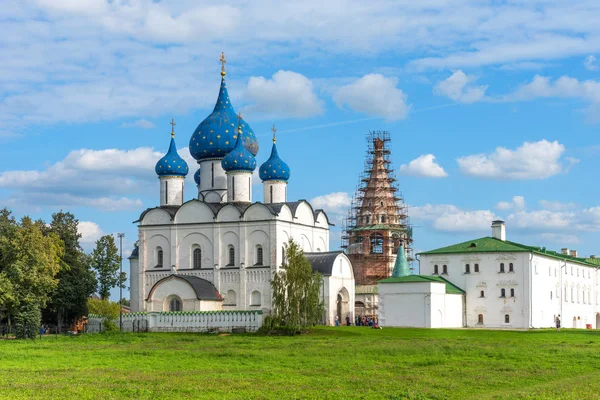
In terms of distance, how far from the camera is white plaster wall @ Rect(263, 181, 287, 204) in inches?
2135

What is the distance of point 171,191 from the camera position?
55.2 m

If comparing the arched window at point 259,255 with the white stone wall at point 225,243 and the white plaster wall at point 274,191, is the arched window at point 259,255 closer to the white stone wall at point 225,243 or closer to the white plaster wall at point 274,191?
the white stone wall at point 225,243

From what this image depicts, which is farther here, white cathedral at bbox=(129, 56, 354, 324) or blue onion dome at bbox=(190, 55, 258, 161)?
blue onion dome at bbox=(190, 55, 258, 161)

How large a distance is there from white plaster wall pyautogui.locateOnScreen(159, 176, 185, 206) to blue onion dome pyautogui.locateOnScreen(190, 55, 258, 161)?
2.22 m

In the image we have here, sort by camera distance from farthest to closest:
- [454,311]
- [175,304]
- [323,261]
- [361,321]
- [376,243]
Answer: [376,243] < [361,321] < [454,311] < [323,261] < [175,304]

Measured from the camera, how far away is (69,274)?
54.9 metres

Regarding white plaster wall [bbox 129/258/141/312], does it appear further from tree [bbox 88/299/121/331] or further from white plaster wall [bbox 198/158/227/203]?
white plaster wall [bbox 198/158/227/203]

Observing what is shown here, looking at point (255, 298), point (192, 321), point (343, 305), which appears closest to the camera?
point (192, 321)

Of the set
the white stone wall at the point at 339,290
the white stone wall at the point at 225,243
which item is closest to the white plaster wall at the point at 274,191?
the white stone wall at the point at 225,243

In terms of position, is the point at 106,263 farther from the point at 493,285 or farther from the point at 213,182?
the point at 493,285

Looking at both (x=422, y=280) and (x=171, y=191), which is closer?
(x=422, y=280)

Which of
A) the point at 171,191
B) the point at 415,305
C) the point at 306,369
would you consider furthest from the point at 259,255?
the point at 306,369

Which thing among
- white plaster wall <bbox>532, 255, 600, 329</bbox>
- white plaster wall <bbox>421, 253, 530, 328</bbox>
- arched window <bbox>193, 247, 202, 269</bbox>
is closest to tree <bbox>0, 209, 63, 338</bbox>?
arched window <bbox>193, 247, 202, 269</bbox>

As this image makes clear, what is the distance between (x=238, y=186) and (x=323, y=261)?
651cm
